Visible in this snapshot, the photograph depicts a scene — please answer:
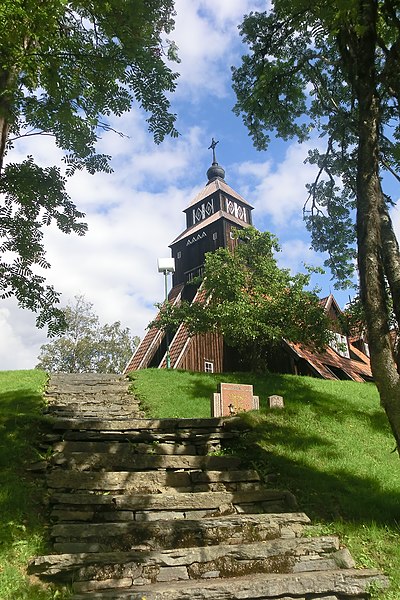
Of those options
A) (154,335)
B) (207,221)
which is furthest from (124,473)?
(207,221)

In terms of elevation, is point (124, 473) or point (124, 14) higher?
point (124, 14)

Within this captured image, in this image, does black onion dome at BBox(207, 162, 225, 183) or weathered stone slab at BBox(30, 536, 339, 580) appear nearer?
weathered stone slab at BBox(30, 536, 339, 580)

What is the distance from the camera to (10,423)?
29.2 ft

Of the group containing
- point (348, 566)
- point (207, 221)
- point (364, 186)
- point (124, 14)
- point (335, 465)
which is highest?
point (207, 221)

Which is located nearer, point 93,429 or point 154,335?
point 93,429

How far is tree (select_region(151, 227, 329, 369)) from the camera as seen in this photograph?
17.8m

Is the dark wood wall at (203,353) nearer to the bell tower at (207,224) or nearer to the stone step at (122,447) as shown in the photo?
the bell tower at (207,224)

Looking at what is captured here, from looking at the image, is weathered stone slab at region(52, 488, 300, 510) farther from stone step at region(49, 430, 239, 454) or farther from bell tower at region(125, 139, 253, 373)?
bell tower at region(125, 139, 253, 373)

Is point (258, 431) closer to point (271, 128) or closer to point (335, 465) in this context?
point (335, 465)

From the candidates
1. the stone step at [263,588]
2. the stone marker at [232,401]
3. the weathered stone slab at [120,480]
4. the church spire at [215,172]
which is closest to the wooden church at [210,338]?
the church spire at [215,172]

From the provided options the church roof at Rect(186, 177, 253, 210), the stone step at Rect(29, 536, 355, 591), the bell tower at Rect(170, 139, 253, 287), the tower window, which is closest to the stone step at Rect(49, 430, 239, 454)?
the stone step at Rect(29, 536, 355, 591)

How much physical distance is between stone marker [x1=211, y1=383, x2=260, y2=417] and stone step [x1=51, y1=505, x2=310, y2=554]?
3903 millimetres

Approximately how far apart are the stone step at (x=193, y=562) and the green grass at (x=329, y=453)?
1.92 ft

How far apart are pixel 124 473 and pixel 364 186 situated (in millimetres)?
5802
